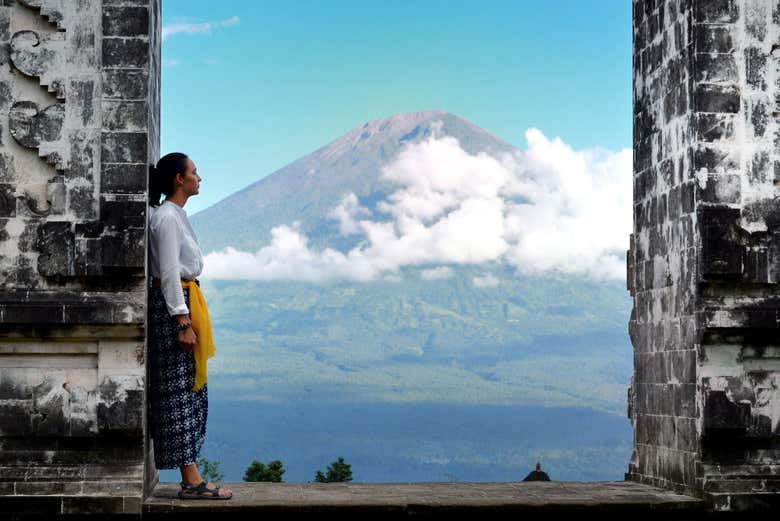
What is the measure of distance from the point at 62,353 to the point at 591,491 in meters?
4.20

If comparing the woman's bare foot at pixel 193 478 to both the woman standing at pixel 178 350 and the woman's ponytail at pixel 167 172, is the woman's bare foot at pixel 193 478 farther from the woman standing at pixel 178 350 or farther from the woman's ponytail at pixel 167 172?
the woman's ponytail at pixel 167 172

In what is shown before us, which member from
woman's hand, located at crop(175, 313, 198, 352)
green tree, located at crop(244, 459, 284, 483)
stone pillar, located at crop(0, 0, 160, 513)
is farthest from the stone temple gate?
green tree, located at crop(244, 459, 284, 483)

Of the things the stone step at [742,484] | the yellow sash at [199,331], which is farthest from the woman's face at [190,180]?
the stone step at [742,484]

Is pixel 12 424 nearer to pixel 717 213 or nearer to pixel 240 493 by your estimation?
pixel 240 493

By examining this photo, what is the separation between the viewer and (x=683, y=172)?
8875 mm

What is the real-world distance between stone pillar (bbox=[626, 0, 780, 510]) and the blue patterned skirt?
376 cm

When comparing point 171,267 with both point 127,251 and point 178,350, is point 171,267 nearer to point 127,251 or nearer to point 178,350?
point 127,251

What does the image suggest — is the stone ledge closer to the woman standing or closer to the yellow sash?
the woman standing

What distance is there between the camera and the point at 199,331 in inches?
325

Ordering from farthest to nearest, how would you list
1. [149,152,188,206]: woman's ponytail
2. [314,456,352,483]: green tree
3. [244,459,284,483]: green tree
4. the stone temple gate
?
[314,456,352,483]: green tree
[244,459,284,483]: green tree
[149,152,188,206]: woman's ponytail
the stone temple gate

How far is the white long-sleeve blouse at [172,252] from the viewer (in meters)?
8.09

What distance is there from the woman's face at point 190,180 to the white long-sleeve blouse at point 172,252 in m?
0.15

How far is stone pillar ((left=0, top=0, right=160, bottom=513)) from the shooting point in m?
8.16

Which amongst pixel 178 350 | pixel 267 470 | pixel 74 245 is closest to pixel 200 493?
pixel 178 350
